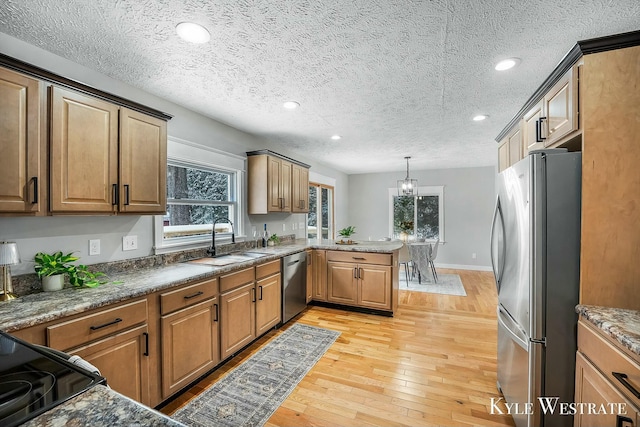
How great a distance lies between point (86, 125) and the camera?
1796mm

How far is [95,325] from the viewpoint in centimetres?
153

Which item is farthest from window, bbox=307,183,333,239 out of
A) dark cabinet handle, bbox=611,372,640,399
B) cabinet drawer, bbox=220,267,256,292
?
dark cabinet handle, bbox=611,372,640,399

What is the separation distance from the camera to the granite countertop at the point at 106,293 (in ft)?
4.34

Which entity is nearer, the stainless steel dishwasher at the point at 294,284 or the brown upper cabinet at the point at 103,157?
the brown upper cabinet at the point at 103,157

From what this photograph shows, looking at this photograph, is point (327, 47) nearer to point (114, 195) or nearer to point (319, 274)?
point (114, 195)

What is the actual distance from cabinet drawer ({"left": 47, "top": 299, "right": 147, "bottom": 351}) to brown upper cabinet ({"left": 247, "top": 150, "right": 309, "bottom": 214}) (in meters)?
Answer: 2.10

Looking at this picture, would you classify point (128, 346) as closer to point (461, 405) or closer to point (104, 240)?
point (104, 240)

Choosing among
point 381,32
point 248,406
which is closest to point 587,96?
point 381,32

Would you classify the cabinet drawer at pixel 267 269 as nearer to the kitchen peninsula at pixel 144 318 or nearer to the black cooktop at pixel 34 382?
the kitchen peninsula at pixel 144 318

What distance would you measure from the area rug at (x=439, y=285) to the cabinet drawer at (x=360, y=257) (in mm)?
1716

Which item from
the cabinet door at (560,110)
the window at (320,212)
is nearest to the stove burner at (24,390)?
the cabinet door at (560,110)

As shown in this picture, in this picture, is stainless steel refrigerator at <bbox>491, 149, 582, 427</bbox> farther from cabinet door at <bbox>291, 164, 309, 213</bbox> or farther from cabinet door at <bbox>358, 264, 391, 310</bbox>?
cabinet door at <bbox>291, 164, 309, 213</bbox>

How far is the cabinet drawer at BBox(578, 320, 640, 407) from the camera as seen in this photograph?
41.4 inches

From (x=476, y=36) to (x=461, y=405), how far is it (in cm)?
244
